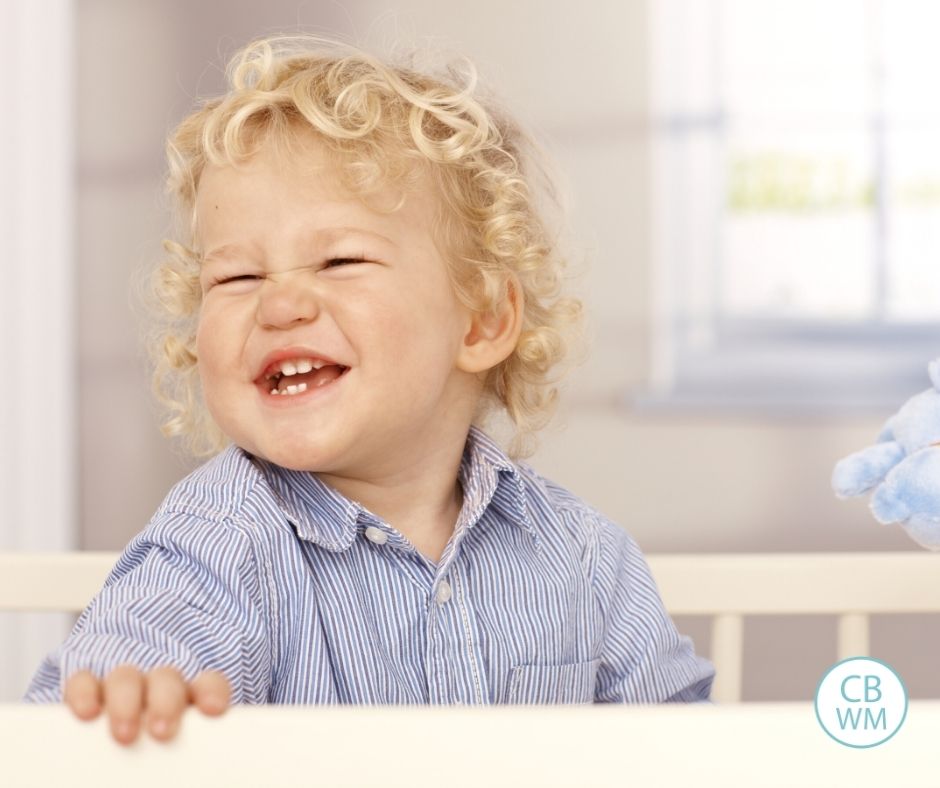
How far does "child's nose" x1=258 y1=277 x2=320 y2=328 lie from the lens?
2.43ft

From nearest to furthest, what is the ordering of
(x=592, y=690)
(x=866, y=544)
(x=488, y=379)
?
1. (x=592, y=690)
2. (x=488, y=379)
3. (x=866, y=544)

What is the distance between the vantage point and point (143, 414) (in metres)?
1.89

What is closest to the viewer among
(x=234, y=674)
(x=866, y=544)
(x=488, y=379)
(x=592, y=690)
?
(x=234, y=674)

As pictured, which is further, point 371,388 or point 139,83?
point 139,83

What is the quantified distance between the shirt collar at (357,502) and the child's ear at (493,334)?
57mm

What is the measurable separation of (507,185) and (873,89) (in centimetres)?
115

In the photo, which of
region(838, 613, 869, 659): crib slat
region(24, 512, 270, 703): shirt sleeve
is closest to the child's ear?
region(24, 512, 270, 703): shirt sleeve

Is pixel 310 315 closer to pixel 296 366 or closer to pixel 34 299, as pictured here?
pixel 296 366

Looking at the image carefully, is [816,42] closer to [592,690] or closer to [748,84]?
[748,84]

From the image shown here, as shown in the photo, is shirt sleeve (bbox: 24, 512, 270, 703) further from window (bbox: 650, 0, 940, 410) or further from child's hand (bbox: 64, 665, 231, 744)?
window (bbox: 650, 0, 940, 410)

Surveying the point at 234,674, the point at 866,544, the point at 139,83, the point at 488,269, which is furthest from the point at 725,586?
the point at 139,83

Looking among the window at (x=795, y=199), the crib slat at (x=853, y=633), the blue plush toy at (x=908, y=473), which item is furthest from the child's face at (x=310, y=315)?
the window at (x=795, y=199)

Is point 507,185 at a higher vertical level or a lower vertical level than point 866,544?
higher

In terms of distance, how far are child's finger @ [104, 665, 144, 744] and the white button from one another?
1.00 ft
